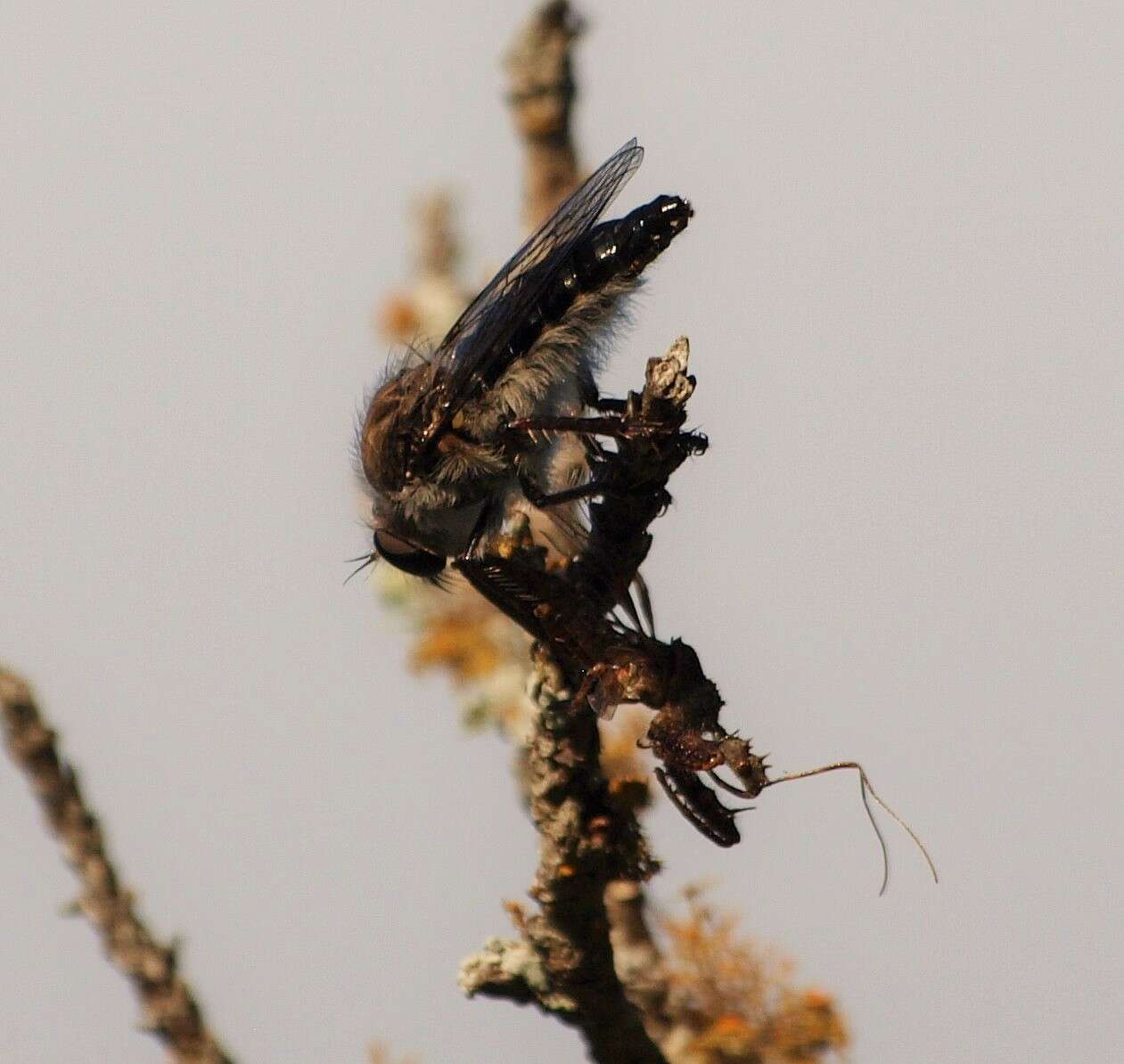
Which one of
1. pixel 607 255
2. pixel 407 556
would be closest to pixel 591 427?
pixel 607 255

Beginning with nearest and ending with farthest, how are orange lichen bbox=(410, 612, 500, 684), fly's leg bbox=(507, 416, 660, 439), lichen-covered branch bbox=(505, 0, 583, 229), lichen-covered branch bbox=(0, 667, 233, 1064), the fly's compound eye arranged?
1. fly's leg bbox=(507, 416, 660, 439)
2. lichen-covered branch bbox=(0, 667, 233, 1064)
3. the fly's compound eye
4. lichen-covered branch bbox=(505, 0, 583, 229)
5. orange lichen bbox=(410, 612, 500, 684)

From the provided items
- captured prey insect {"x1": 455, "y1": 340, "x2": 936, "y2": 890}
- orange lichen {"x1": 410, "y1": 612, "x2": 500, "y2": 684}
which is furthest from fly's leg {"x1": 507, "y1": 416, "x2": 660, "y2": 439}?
orange lichen {"x1": 410, "y1": 612, "x2": 500, "y2": 684}

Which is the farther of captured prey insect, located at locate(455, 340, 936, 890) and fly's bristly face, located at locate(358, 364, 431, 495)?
fly's bristly face, located at locate(358, 364, 431, 495)

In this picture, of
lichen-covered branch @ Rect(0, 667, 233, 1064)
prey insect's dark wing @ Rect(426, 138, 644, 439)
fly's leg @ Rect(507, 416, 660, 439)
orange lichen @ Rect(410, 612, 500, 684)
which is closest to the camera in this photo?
fly's leg @ Rect(507, 416, 660, 439)

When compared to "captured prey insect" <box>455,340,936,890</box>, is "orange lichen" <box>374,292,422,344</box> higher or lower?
higher

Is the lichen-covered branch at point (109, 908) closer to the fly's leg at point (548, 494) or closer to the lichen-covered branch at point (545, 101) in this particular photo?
the fly's leg at point (548, 494)

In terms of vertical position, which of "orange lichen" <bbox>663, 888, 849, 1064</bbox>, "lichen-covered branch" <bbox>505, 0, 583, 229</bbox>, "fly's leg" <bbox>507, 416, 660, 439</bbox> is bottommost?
"orange lichen" <bbox>663, 888, 849, 1064</bbox>

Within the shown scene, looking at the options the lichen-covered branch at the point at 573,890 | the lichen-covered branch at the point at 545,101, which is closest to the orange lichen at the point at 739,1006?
the lichen-covered branch at the point at 573,890

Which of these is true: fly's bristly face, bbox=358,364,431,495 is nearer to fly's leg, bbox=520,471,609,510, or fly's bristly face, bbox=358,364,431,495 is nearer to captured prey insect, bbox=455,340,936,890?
fly's leg, bbox=520,471,609,510
